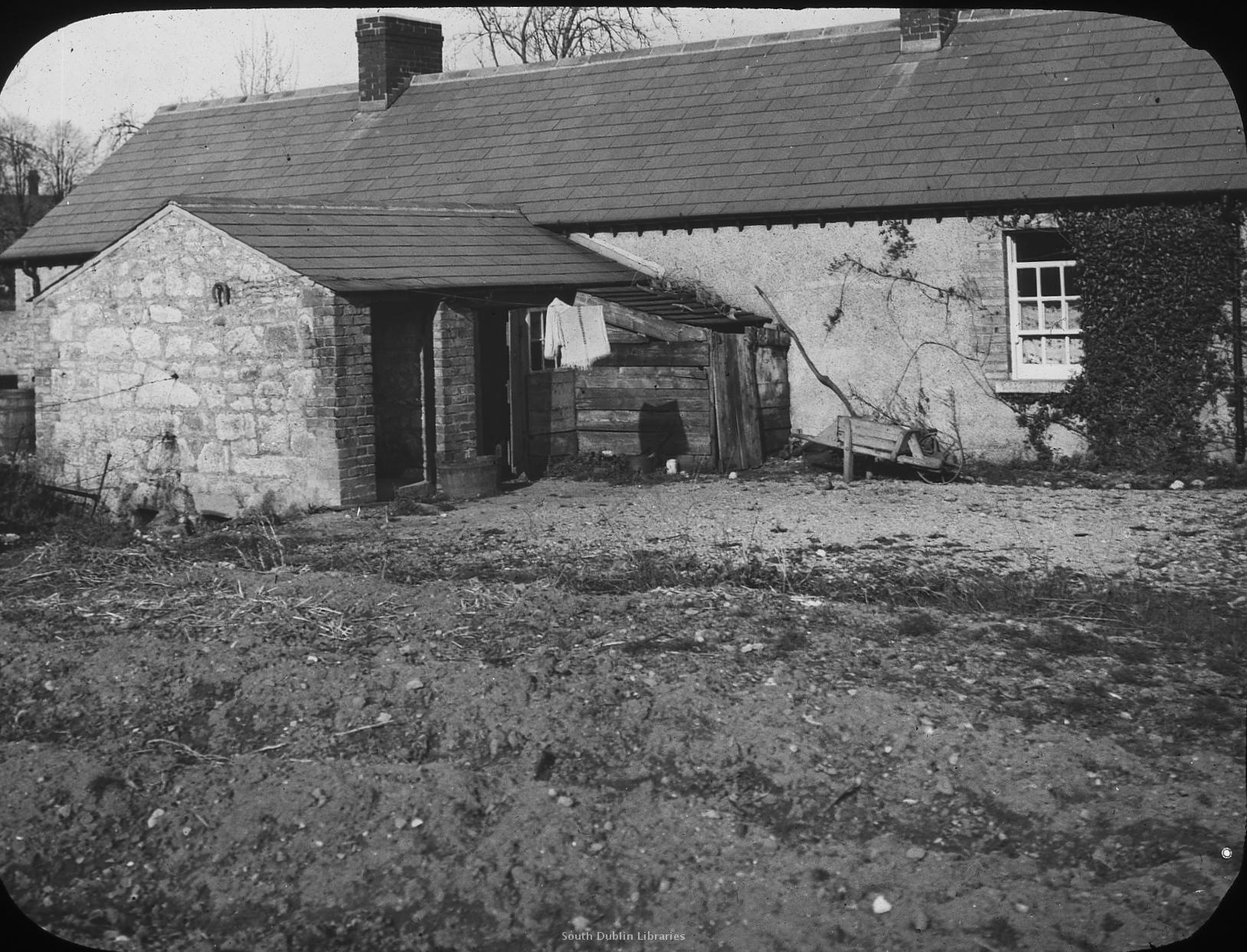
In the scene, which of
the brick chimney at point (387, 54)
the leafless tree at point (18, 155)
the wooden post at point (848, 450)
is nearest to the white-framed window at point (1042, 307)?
the wooden post at point (848, 450)

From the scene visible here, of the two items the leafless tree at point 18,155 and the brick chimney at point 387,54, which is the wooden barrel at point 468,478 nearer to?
the brick chimney at point 387,54

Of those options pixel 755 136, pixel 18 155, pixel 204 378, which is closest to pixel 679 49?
pixel 755 136

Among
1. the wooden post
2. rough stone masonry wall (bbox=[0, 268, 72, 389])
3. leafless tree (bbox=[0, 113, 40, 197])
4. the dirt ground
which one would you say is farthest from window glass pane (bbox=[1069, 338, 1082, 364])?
leafless tree (bbox=[0, 113, 40, 197])

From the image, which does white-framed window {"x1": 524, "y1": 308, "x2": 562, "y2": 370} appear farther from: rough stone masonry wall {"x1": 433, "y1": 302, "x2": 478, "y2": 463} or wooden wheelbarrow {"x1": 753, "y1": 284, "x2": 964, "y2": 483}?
wooden wheelbarrow {"x1": 753, "y1": 284, "x2": 964, "y2": 483}

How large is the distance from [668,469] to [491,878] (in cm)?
968

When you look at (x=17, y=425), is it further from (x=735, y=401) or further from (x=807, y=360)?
(x=807, y=360)

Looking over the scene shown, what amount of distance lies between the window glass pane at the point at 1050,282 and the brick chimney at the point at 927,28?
4.01 metres

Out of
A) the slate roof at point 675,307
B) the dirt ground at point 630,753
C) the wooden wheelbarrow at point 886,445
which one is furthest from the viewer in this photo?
the slate roof at point 675,307

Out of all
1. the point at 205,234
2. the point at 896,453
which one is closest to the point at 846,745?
the point at 896,453

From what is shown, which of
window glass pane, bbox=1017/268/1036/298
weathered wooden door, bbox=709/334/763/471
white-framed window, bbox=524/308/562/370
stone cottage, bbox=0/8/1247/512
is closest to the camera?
stone cottage, bbox=0/8/1247/512

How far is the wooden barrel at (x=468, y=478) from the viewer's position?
13.2m

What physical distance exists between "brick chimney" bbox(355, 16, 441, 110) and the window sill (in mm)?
11858

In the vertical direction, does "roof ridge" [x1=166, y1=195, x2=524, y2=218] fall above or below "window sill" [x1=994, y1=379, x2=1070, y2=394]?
above

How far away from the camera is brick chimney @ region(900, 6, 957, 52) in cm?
1698
